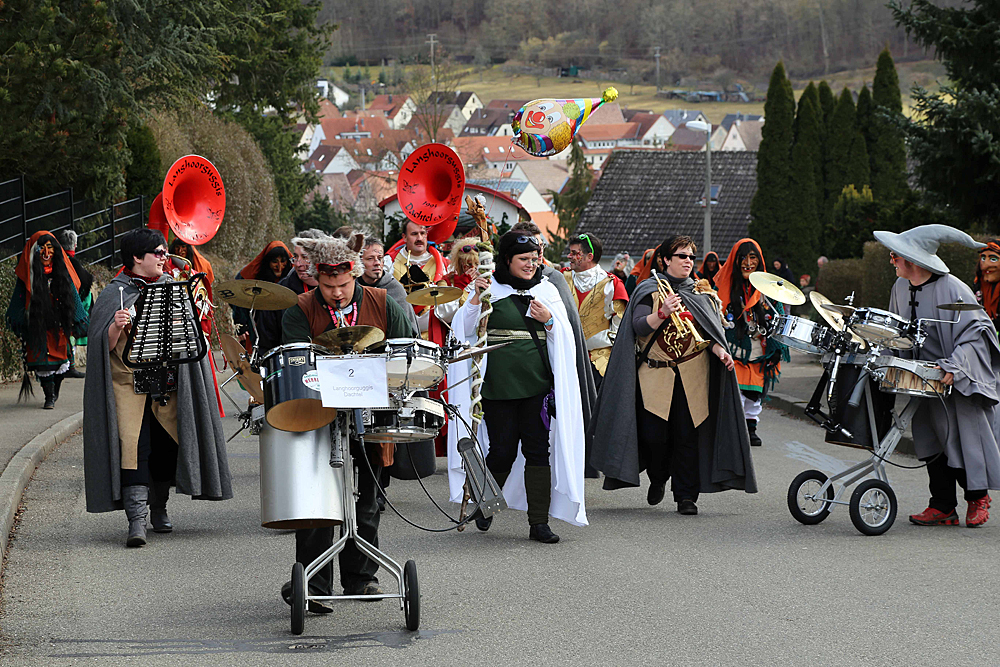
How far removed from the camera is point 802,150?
133 ft

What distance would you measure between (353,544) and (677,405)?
360 cm

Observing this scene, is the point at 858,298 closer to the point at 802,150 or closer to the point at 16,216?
the point at 16,216

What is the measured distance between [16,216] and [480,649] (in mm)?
13921

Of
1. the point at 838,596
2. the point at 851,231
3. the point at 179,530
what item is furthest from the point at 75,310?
the point at 851,231

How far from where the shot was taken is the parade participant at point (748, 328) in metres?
12.9

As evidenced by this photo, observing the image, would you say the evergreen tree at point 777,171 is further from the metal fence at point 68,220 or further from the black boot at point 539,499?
the black boot at point 539,499

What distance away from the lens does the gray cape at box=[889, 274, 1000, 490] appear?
8.33 m

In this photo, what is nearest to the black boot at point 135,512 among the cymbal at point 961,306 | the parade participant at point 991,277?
the cymbal at point 961,306

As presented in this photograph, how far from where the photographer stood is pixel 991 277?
1173cm

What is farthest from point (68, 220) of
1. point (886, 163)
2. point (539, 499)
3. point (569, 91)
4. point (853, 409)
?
point (569, 91)

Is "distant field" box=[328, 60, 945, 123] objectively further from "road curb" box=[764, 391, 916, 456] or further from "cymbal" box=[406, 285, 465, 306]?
"cymbal" box=[406, 285, 465, 306]

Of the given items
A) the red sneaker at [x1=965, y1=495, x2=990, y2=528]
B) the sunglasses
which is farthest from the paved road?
the sunglasses

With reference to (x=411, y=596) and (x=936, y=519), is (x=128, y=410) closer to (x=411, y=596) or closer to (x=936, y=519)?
(x=411, y=596)

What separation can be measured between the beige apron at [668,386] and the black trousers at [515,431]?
3.89ft
